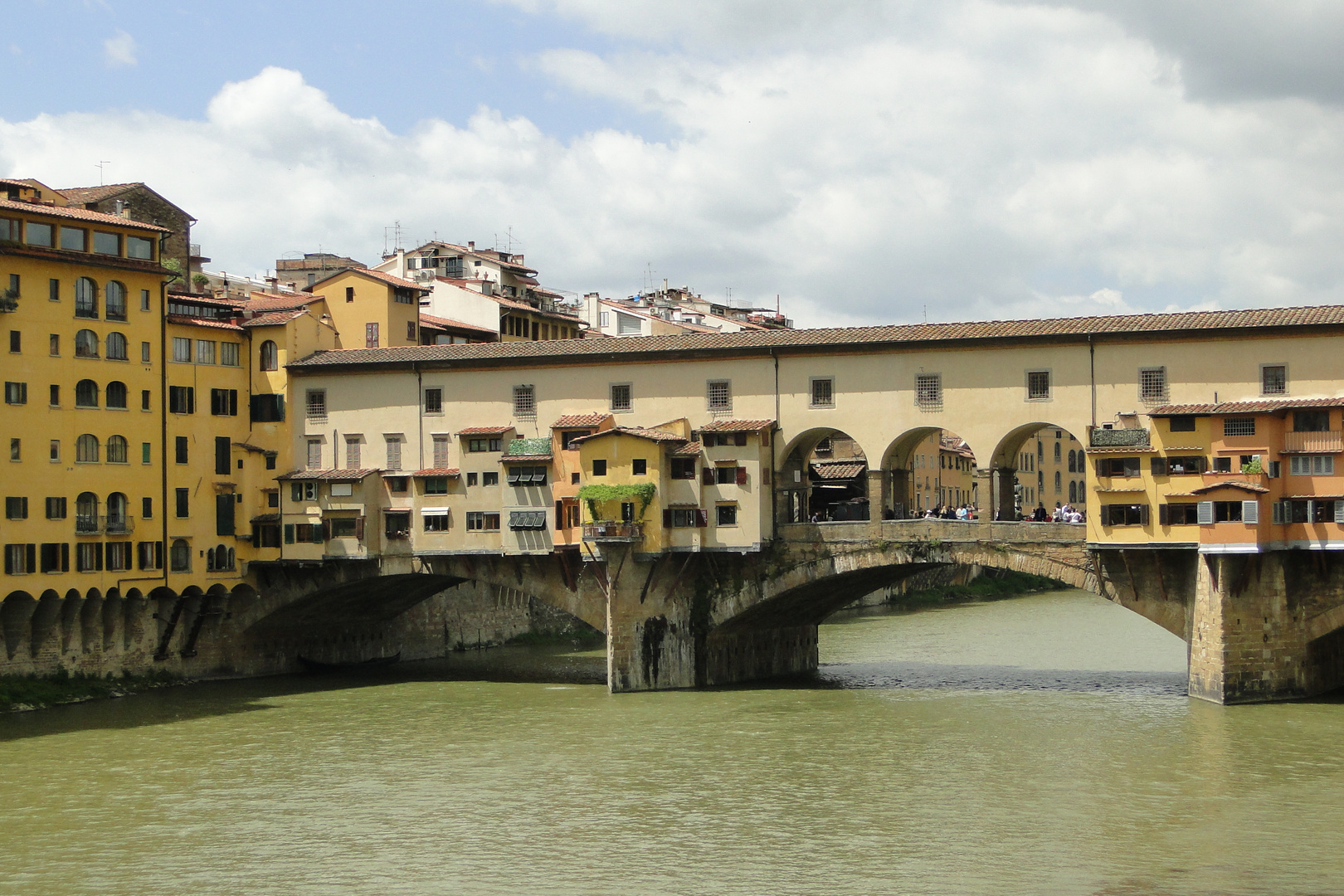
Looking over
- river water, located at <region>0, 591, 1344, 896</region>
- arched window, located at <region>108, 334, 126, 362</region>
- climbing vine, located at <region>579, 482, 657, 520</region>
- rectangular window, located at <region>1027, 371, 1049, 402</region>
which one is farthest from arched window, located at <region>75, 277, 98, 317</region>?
rectangular window, located at <region>1027, 371, 1049, 402</region>

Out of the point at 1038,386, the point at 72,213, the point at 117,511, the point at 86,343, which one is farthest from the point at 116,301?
the point at 1038,386

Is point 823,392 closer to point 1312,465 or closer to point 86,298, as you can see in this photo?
point 1312,465

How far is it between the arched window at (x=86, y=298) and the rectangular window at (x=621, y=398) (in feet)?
54.2

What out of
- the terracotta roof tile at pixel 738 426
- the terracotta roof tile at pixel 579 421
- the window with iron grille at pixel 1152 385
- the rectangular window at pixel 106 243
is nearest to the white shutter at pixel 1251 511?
the window with iron grille at pixel 1152 385

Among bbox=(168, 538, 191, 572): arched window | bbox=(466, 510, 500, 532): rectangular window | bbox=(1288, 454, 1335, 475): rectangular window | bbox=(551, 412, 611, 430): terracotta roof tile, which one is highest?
bbox=(551, 412, 611, 430): terracotta roof tile

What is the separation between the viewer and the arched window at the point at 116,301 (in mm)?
53531

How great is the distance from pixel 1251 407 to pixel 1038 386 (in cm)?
599

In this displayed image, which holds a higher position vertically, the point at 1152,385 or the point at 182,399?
the point at 182,399

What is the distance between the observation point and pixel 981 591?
319 ft

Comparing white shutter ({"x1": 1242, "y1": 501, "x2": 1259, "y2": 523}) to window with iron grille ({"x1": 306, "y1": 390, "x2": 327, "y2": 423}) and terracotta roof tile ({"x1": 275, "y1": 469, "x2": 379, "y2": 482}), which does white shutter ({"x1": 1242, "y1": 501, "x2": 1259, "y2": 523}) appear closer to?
terracotta roof tile ({"x1": 275, "y1": 469, "x2": 379, "y2": 482})

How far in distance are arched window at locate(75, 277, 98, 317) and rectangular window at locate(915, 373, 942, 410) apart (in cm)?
2580

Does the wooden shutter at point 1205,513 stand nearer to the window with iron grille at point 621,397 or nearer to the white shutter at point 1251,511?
the white shutter at point 1251,511

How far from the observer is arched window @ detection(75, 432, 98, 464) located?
52625 mm

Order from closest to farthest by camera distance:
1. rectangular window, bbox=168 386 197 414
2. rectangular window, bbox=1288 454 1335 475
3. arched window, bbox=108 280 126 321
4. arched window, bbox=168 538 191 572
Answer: rectangular window, bbox=1288 454 1335 475
arched window, bbox=108 280 126 321
arched window, bbox=168 538 191 572
rectangular window, bbox=168 386 197 414
